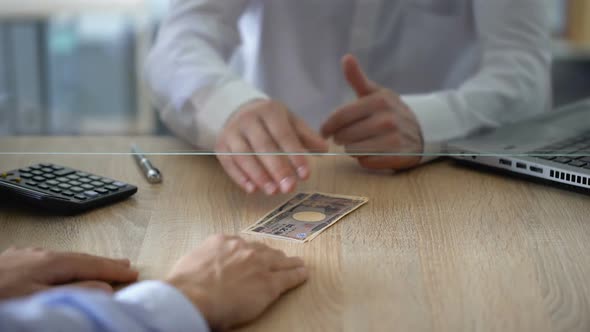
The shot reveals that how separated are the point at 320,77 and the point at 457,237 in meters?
0.53

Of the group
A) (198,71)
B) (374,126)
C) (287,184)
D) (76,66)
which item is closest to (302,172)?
(287,184)

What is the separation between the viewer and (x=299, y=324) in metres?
0.55

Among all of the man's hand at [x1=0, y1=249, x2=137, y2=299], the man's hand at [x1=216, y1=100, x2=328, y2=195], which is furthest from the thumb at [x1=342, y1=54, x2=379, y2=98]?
the man's hand at [x1=0, y1=249, x2=137, y2=299]

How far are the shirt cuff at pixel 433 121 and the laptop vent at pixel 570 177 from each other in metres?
0.17

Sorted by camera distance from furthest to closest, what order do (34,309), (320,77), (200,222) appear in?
1. (320,77)
2. (200,222)
3. (34,309)

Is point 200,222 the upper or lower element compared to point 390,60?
lower

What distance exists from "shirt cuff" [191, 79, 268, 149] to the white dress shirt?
0.03 metres

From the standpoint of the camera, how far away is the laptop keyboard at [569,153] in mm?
868

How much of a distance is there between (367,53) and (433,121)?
0.21 metres

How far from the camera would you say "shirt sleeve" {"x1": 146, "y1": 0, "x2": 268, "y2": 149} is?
99 cm

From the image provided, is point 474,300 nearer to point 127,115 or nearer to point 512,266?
point 512,266

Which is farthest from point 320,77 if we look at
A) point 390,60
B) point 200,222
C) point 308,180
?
point 200,222

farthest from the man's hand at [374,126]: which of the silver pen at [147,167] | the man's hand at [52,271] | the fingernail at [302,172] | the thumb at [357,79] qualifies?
the man's hand at [52,271]

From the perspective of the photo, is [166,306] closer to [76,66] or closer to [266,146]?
[266,146]
